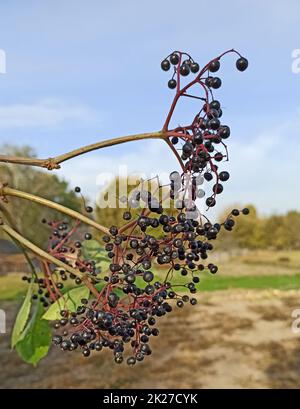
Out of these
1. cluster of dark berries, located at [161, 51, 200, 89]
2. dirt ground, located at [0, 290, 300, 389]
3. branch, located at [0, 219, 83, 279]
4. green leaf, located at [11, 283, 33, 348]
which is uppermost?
cluster of dark berries, located at [161, 51, 200, 89]

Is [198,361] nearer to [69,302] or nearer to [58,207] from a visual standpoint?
[69,302]

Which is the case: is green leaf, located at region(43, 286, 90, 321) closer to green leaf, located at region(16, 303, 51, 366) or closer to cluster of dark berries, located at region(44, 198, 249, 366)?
cluster of dark berries, located at region(44, 198, 249, 366)

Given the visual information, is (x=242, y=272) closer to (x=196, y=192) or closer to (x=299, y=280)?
(x=299, y=280)

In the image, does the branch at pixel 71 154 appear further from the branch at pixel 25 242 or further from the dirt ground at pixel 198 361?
the dirt ground at pixel 198 361

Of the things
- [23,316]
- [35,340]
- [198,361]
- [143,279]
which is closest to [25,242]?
[143,279]

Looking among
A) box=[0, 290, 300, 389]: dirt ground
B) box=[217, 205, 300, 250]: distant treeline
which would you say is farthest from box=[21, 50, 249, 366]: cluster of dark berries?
box=[217, 205, 300, 250]: distant treeline

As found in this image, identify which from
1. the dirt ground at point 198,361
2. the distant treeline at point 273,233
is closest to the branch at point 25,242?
the dirt ground at point 198,361
